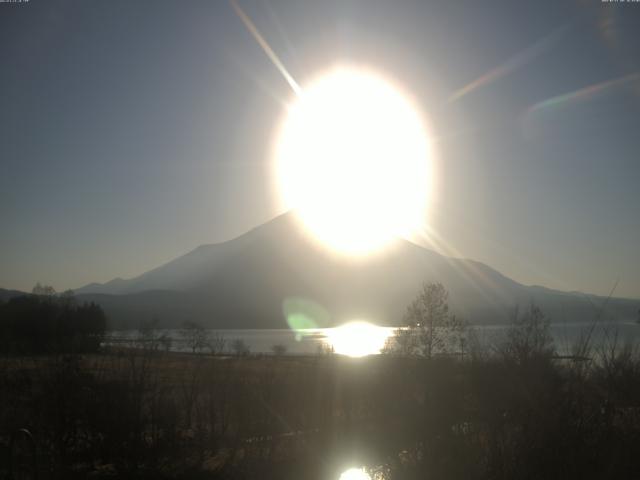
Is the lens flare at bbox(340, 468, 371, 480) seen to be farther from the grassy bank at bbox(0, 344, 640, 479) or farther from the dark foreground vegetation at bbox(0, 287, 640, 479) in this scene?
the grassy bank at bbox(0, 344, 640, 479)

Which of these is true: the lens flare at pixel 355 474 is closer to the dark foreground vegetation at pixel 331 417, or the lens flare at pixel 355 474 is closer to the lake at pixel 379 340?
the dark foreground vegetation at pixel 331 417

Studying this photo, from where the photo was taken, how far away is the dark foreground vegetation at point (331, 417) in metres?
6.19

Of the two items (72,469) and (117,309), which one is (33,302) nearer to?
(72,469)

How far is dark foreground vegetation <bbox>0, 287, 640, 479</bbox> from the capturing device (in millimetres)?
6191

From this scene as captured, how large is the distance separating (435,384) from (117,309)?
666ft

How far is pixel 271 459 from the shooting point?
12.8m

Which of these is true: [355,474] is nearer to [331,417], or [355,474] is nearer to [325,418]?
[325,418]

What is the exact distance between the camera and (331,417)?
16.4 m

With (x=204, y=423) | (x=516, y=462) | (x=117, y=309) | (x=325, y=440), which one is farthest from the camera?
(x=117, y=309)

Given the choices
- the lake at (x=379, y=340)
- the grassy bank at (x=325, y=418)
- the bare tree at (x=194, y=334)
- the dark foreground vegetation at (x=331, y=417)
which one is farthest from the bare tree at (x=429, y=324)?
the bare tree at (x=194, y=334)

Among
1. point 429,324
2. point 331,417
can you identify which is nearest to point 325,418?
point 331,417

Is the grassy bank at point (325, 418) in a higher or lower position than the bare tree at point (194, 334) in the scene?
lower

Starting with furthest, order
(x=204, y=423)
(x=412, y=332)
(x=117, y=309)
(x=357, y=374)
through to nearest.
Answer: (x=117, y=309) → (x=412, y=332) → (x=357, y=374) → (x=204, y=423)

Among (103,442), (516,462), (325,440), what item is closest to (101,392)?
(103,442)
